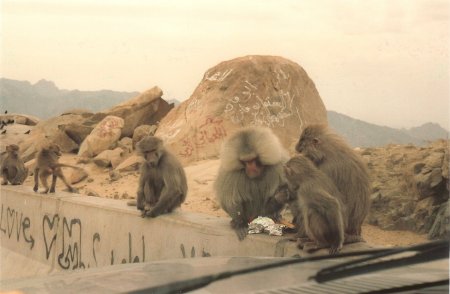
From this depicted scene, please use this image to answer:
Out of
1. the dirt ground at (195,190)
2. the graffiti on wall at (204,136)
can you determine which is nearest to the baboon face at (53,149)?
the dirt ground at (195,190)

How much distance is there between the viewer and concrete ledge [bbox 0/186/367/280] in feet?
16.1

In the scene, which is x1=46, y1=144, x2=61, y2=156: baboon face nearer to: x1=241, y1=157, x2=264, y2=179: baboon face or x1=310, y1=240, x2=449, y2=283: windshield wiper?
x1=241, y1=157, x2=264, y2=179: baboon face

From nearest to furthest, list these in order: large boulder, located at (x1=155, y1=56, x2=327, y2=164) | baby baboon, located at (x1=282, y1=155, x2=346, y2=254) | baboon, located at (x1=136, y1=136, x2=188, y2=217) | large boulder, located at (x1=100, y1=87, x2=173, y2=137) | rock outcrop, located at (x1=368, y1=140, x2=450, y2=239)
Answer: baby baboon, located at (x1=282, y1=155, x2=346, y2=254)
baboon, located at (x1=136, y1=136, x2=188, y2=217)
rock outcrop, located at (x1=368, y1=140, x2=450, y2=239)
large boulder, located at (x1=155, y1=56, x2=327, y2=164)
large boulder, located at (x1=100, y1=87, x2=173, y2=137)

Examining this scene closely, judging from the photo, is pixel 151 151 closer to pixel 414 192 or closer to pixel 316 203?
pixel 316 203

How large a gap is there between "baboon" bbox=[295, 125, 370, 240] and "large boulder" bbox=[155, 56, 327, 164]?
7.29 metres

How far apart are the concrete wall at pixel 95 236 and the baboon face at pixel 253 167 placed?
1.56ft

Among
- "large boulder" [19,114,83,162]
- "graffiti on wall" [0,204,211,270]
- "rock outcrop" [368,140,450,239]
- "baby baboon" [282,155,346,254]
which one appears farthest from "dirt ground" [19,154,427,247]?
"baby baboon" [282,155,346,254]

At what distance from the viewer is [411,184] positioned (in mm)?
8203

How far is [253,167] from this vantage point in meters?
5.19

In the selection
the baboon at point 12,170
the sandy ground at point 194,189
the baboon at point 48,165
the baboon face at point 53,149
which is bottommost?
the sandy ground at point 194,189

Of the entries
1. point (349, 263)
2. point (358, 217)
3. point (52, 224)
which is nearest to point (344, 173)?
point (358, 217)

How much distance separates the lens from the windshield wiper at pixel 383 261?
1656 mm

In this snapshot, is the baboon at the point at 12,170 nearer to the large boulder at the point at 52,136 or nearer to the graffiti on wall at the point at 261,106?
the graffiti on wall at the point at 261,106

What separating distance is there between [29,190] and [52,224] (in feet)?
4.21
